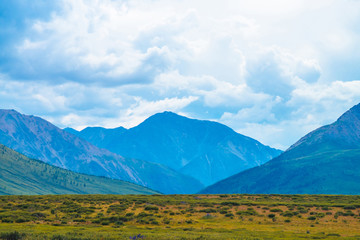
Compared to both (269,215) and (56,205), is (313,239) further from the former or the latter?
(56,205)

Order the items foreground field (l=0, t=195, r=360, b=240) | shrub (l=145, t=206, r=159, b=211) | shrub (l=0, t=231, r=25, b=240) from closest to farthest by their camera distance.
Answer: shrub (l=0, t=231, r=25, b=240) < foreground field (l=0, t=195, r=360, b=240) < shrub (l=145, t=206, r=159, b=211)

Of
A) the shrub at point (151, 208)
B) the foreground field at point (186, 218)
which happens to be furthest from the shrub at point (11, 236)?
the shrub at point (151, 208)

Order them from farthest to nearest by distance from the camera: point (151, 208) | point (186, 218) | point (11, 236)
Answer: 1. point (151, 208)
2. point (186, 218)
3. point (11, 236)

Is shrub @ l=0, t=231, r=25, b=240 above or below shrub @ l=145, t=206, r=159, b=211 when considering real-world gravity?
below

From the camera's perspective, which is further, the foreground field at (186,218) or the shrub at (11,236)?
the foreground field at (186,218)

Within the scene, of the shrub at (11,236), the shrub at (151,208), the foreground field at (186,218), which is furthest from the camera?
the shrub at (151,208)

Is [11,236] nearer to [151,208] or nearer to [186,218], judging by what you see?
[186,218]

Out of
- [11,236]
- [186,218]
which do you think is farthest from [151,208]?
[11,236]

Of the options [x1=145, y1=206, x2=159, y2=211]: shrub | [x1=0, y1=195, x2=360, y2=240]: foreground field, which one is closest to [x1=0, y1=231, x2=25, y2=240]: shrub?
[x1=0, y1=195, x2=360, y2=240]: foreground field

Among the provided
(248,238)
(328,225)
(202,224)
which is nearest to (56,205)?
(202,224)

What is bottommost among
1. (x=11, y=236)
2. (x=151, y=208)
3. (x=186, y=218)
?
(x=11, y=236)

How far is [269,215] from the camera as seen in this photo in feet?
261

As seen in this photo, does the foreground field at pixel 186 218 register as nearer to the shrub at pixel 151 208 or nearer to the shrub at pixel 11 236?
the shrub at pixel 151 208

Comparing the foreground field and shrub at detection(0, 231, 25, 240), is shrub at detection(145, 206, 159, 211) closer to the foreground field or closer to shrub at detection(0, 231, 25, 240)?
the foreground field
